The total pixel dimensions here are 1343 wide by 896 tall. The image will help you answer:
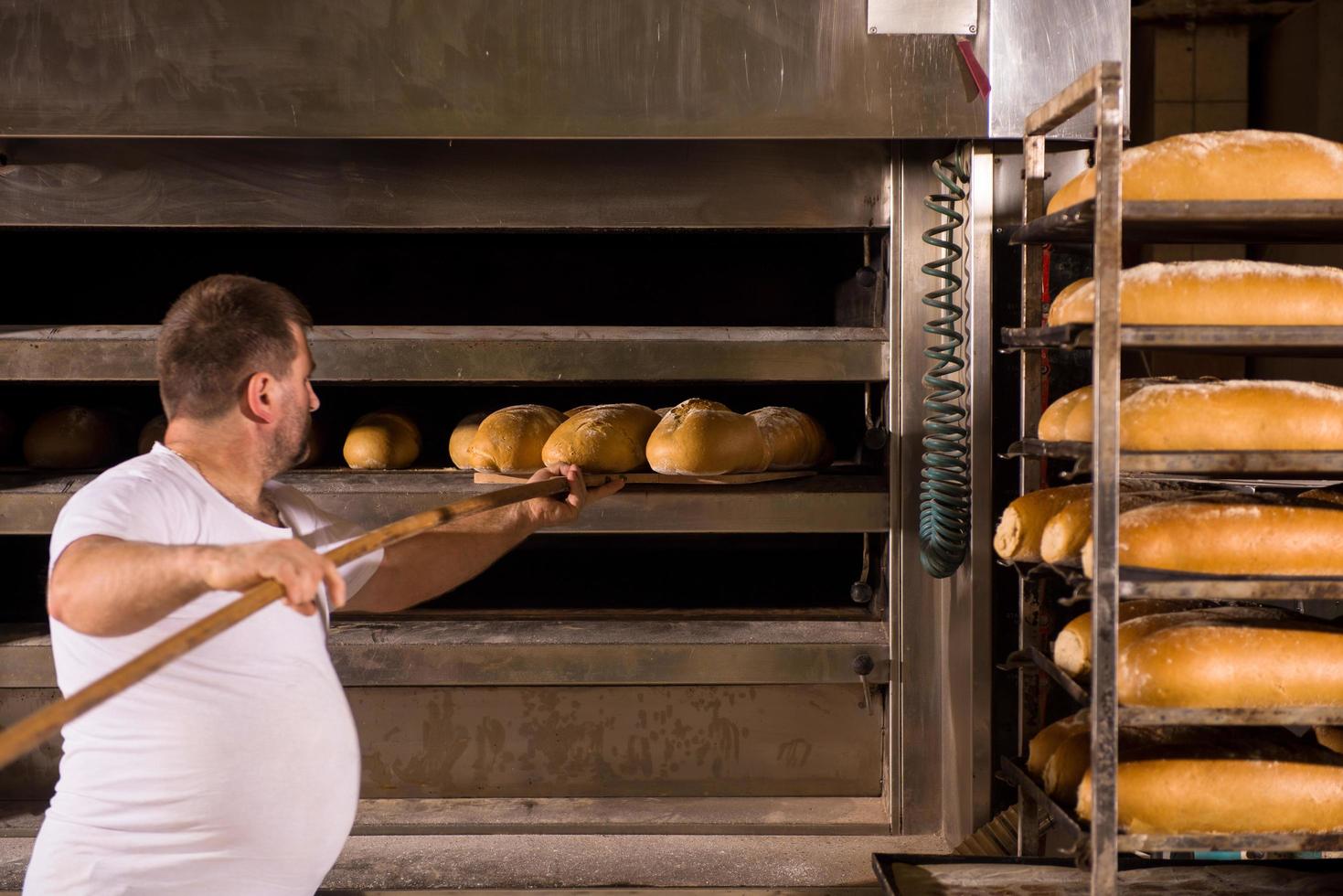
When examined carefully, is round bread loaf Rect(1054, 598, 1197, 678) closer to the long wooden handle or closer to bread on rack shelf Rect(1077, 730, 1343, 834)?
bread on rack shelf Rect(1077, 730, 1343, 834)

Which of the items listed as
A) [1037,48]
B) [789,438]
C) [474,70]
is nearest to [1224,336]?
[1037,48]

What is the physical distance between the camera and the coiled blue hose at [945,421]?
2129 mm

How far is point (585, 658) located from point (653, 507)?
0.36 meters

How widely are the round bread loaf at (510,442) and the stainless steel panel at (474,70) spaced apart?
2.05ft

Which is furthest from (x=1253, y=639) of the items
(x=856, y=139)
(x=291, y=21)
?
(x=291, y=21)

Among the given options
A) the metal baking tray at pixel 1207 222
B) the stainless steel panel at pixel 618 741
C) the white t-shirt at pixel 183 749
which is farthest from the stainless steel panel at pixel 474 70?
the stainless steel panel at pixel 618 741

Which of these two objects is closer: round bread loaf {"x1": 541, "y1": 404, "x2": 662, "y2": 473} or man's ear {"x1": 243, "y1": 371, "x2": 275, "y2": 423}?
man's ear {"x1": 243, "y1": 371, "x2": 275, "y2": 423}

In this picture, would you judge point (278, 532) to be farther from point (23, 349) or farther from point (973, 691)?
point (973, 691)

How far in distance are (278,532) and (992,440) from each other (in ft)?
4.77

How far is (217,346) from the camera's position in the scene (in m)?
1.48

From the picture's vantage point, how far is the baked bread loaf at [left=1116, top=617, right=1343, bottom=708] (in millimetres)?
1501

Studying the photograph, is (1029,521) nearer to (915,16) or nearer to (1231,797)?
(1231,797)

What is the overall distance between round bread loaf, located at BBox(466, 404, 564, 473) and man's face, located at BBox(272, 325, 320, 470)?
71 centimetres

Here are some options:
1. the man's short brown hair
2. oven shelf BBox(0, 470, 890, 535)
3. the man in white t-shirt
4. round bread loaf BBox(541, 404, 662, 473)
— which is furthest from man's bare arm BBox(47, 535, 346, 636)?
round bread loaf BBox(541, 404, 662, 473)
